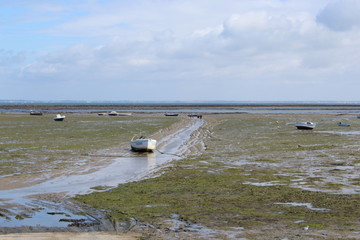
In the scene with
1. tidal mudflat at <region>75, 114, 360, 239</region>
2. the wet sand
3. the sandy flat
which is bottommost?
the wet sand

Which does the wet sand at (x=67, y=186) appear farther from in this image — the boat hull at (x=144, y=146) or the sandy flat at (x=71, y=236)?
the boat hull at (x=144, y=146)

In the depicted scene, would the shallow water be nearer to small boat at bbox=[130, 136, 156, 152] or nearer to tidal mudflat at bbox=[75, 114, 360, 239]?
small boat at bbox=[130, 136, 156, 152]

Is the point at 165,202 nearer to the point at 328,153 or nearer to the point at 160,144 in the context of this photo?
the point at 328,153

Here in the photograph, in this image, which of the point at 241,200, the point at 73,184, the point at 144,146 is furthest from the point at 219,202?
the point at 144,146

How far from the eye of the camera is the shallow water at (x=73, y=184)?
15125 millimetres

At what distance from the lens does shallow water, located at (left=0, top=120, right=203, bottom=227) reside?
15.1m

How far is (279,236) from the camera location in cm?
1232

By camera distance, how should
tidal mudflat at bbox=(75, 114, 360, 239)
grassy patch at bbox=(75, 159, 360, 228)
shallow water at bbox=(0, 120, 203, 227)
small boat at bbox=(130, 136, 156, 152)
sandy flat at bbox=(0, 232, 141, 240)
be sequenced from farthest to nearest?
1. small boat at bbox=(130, 136, 156, 152)
2. shallow water at bbox=(0, 120, 203, 227)
3. grassy patch at bbox=(75, 159, 360, 228)
4. tidal mudflat at bbox=(75, 114, 360, 239)
5. sandy flat at bbox=(0, 232, 141, 240)

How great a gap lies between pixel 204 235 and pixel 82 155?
22423 millimetres

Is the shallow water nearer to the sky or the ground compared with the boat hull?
nearer to the ground

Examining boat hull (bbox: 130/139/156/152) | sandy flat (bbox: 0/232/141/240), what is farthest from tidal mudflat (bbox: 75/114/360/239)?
boat hull (bbox: 130/139/156/152)

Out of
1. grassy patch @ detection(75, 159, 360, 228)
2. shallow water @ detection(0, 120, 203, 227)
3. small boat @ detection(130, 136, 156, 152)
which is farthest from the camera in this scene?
small boat @ detection(130, 136, 156, 152)

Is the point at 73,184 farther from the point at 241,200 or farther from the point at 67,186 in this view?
the point at 241,200

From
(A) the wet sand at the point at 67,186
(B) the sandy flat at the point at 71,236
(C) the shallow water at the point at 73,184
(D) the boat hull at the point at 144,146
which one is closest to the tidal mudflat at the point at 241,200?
(B) the sandy flat at the point at 71,236
